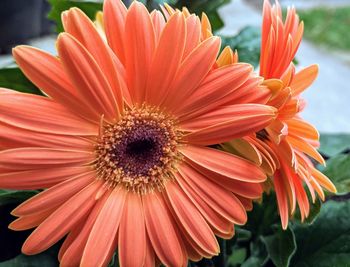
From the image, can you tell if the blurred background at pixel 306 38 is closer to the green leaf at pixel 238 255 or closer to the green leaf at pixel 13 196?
the green leaf at pixel 13 196

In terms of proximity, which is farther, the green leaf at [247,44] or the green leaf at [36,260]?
the green leaf at [247,44]

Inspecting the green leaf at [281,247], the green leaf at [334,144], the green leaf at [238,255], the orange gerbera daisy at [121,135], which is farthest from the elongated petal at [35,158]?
the green leaf at [334,144]

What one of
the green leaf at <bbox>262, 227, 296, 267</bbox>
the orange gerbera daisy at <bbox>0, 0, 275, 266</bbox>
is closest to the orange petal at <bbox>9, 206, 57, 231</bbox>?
the orange gerbera daisy at <bbox>0, 0, 275, 266</bbox>

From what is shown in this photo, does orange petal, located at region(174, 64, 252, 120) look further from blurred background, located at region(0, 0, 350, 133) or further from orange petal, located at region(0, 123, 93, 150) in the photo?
blurred background, located at region(0, 0, 350, 133)

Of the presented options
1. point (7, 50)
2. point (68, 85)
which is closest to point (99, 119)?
point (68, 85)

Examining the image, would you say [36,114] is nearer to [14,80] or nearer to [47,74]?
[47,74]

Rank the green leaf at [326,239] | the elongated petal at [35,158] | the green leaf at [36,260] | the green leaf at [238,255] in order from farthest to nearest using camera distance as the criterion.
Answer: the green leaf at [238,255] → the green leaf at [326,239] → the green leaf at [36,260] → the elongated petal at [35,158]

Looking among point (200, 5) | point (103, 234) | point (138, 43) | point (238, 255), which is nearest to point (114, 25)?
point (138, 43)

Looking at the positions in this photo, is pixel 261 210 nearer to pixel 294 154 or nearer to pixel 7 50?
pixel 294 154
